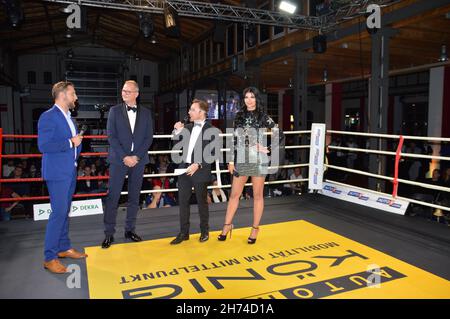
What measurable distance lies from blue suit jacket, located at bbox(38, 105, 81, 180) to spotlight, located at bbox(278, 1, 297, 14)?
6.24 m

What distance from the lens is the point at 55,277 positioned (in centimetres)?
298

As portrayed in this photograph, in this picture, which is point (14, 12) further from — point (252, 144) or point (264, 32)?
point (264, 32)

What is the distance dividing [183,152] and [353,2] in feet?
17.0

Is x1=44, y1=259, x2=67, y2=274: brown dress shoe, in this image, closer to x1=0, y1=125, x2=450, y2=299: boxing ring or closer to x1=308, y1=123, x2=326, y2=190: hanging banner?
x1=0, y1=125, x2=450, y2=299: boxing ring

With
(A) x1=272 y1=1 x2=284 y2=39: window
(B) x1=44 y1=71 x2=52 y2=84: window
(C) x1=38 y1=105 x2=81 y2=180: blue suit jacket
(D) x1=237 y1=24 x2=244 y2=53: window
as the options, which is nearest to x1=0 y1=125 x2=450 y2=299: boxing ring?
(C) x1=38 y1=105 x2=81 y2=180: blue suit jacket

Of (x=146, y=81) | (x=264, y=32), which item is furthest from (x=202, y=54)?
(x=146, y=81)

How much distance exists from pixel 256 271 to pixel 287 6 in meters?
6.56

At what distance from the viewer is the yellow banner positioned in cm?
271

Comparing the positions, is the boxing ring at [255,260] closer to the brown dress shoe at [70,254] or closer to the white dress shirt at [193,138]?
the brown dress shoe at [70,254]

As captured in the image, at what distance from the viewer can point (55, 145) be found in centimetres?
294

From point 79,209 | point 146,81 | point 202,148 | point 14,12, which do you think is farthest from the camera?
point 146,81

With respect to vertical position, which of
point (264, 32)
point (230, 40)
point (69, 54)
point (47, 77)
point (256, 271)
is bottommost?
point (256, 271)
